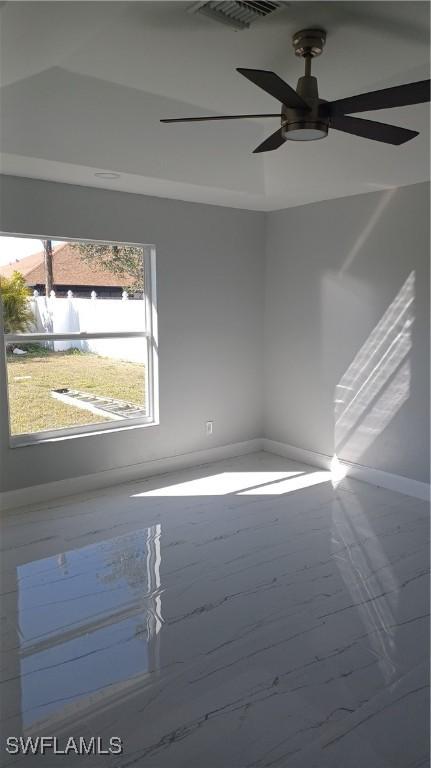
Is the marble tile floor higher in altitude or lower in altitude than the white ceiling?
lower

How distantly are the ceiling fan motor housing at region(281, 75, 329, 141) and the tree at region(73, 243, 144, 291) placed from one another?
88.6 inches

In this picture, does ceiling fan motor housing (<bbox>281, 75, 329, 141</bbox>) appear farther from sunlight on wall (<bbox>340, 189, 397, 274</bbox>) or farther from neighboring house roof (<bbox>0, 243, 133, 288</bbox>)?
neighboring house roof (<bbox>0, 243, 133, 288</bbox>)

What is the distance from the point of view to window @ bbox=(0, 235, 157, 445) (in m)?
3.90

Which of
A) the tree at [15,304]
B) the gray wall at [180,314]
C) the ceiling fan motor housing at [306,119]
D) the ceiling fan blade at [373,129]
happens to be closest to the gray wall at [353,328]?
the gray wall at [180,314]

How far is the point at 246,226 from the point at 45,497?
2.94m

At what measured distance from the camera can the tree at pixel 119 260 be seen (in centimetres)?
421

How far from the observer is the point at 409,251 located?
400 cm

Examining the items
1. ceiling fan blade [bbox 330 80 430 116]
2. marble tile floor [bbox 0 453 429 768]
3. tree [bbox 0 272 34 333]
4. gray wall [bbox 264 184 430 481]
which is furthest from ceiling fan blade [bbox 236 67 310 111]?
tree [bbox 0 272 34 333]

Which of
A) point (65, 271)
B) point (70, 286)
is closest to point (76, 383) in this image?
point (70, 286)

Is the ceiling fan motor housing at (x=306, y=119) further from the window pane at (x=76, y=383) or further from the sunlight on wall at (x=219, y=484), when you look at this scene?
the sunlight on wall at (x=219, y=484)

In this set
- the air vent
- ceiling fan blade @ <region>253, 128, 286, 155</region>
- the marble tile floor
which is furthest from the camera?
ceiling fan blade @ <region>253, 128, 286, 155</region>

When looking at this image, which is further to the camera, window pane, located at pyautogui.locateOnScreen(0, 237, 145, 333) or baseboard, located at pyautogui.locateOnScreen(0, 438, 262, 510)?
baseboard, located at pyautogui.locateOnScreen(0, 438, 262, 510)

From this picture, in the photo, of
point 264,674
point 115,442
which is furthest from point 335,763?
point 115,442

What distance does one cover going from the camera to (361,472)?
178 inches
